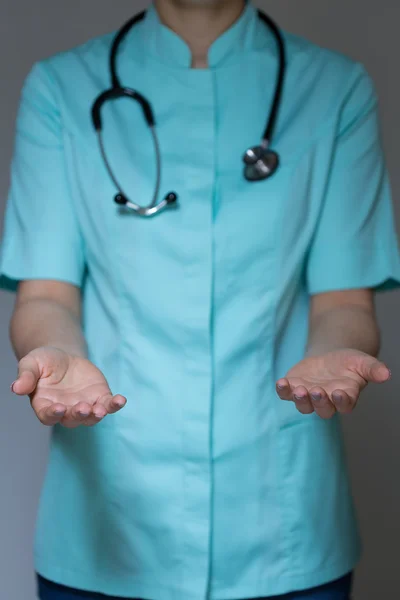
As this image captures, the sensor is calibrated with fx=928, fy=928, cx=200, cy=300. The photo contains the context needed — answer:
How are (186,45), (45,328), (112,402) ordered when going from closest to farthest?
(112,402), (45,328), (186,45)

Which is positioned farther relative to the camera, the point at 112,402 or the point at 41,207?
the point at 41,207

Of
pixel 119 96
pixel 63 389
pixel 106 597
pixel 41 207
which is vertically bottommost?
pixel 106 597

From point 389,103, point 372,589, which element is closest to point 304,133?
point 389,103

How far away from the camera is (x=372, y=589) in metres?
1.87

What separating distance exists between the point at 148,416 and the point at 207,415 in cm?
7

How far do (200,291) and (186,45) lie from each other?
0.31m

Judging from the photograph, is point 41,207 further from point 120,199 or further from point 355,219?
point 355,219

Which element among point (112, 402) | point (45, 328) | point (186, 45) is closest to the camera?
point (112, 402)

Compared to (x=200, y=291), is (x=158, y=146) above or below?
above

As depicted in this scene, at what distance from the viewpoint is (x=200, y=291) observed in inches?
40.7

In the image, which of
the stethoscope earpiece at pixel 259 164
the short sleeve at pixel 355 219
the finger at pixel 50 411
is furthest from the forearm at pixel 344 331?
the finger at pixel 50 411

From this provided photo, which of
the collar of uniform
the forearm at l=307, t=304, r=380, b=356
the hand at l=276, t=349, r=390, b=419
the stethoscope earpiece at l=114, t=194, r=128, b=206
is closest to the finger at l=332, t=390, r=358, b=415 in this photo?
the hand at l=276, t=349, r=390, b=419

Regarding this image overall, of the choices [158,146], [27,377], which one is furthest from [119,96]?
[27,377]

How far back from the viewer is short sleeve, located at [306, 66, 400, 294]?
109 cm
